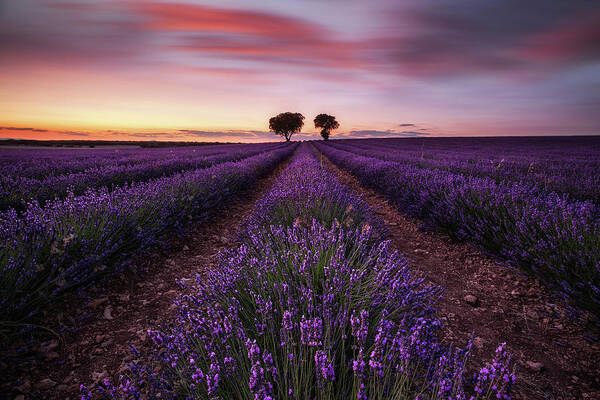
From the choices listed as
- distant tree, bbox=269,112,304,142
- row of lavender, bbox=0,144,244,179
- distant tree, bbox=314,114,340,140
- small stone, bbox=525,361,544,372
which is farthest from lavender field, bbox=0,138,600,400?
distant tree, bbox=314,114,340,140

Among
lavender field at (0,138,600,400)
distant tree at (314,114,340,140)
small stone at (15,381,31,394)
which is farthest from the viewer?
distant tree at (314,114,340,140)

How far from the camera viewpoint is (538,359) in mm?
1986

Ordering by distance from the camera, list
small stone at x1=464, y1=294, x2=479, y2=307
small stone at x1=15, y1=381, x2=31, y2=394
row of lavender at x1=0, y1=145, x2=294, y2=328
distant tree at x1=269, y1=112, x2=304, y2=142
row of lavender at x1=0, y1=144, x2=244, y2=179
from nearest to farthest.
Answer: small stone at x1=15, y1=381, x2=31, y2=394
row of lavender at x1=0, y1=145, x2=294, y2=328
small stone at x1=464, y1=294, x2=479, y2=307
row of lavender at x1=0, y1=144, x2=244, y2=179
distant tree at x1=269, y1=112, x2=304, y2=142

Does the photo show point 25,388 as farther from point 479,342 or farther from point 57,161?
point 57,161

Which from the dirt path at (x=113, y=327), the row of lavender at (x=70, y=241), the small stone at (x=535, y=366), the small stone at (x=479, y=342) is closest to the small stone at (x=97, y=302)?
the dirt path at (x=113, y=327)

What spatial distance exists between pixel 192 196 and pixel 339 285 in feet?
12.9

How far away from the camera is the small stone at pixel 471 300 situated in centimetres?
272

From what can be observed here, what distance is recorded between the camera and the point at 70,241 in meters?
2.55

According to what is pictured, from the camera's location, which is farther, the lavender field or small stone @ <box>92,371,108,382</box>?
small stone @ <box>92,371,108,382</box>

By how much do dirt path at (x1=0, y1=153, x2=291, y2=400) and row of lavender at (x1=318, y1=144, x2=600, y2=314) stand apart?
3276 millimetres

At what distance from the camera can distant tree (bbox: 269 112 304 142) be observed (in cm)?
6519

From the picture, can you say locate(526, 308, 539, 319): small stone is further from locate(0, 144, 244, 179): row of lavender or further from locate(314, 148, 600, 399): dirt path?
locate(0, 144, 244, 179): row of lavender

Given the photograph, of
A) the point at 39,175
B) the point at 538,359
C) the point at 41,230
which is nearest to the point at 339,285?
the point at 538,359

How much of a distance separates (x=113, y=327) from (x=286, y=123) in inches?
2589
